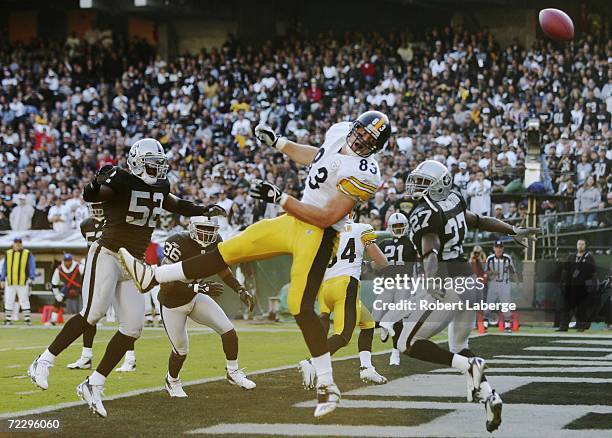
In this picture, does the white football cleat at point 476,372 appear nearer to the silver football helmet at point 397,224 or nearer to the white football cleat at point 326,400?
the white football cleat at point 326,400

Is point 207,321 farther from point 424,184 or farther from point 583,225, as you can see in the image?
point 583,225

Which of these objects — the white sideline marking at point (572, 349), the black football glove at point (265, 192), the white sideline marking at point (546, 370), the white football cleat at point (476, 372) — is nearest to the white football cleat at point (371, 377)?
the white sideline marking at point (546, 370)

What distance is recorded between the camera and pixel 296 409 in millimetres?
7254

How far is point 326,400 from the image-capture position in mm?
6523

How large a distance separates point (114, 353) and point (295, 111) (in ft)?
55.2

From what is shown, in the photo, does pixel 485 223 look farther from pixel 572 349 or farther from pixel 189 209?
pixel 572 349

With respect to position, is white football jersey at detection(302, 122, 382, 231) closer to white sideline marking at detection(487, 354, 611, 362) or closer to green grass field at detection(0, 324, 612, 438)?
green grass field at detection(0, 324, 612, 438)

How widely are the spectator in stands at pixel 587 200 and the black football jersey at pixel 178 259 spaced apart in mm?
10017

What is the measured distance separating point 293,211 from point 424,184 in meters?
1.31

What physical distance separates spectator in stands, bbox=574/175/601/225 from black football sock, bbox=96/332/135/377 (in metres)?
11.3

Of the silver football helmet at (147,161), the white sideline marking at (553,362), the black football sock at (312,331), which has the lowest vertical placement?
the white sideline marking at (553,362)

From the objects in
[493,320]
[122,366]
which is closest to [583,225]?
[493,320]

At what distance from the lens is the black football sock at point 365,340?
9.56 meters

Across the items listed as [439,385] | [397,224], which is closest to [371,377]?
[439,385]
